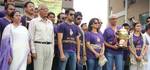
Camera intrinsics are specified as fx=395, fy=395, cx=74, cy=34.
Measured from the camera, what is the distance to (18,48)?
728 centimetres

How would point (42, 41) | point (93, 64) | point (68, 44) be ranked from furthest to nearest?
point (93, 64), point (68, 44), point (42, 41)

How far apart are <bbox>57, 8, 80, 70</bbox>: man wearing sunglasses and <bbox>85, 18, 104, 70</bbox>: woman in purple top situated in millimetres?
440

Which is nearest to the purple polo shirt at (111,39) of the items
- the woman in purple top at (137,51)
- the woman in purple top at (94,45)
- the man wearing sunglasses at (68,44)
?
the woman in purple top at (94,45)

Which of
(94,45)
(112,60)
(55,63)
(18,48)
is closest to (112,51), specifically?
(112,60)

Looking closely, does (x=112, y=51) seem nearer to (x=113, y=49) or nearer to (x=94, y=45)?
(x=113, y=49)

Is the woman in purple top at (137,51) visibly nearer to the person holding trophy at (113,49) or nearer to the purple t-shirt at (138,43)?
the purple t-shirt at (138,43)

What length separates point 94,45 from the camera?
337 inches

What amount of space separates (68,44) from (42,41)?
0.67 m

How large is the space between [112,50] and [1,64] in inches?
110

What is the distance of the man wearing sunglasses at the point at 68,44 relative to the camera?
25.8ft

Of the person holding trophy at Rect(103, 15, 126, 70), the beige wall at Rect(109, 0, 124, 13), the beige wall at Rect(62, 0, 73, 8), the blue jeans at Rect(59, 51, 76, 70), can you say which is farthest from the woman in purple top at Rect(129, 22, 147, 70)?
the beige wall at Rect(109, 0, 124, 13)

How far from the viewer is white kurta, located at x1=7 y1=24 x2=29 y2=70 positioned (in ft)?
23.8

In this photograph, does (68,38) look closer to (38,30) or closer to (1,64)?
(38,30)

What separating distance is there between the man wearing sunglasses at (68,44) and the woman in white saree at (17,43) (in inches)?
32.6
